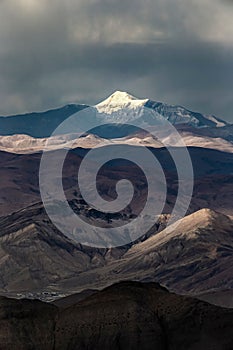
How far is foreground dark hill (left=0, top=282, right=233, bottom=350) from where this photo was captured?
143250 millimetres

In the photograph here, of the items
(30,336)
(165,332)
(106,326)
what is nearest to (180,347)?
(165,332)

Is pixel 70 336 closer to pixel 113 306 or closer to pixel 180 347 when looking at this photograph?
pixel 113 306

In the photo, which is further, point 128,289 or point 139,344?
point 128,289

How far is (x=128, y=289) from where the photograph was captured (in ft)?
506

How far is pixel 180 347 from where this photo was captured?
14162cm

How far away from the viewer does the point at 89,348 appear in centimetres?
14700

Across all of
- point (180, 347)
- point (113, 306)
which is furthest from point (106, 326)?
point (180, 347)

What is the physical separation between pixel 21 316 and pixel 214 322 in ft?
106

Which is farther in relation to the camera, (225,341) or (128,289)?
(128,289)

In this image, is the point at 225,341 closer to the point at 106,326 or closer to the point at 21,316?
the point at 106,326

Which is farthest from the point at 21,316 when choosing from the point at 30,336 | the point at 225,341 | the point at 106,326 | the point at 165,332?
the point at 225,341

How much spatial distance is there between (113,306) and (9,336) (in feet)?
56.8

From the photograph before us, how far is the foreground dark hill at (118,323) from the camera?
14325 centimetres

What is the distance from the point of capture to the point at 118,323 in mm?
148625
